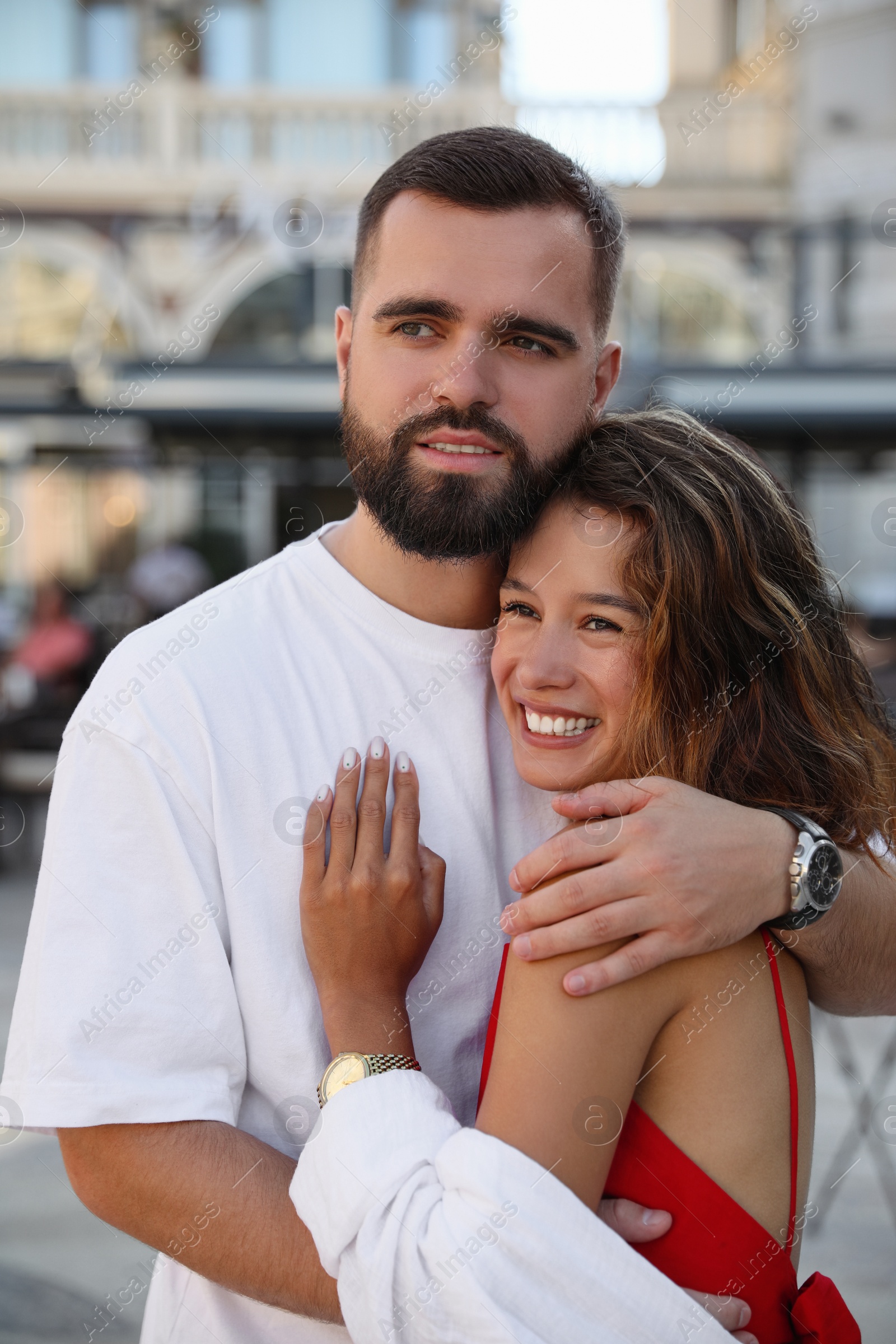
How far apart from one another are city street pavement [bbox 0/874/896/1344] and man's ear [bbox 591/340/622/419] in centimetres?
236

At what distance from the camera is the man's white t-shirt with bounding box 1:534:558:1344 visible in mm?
1244

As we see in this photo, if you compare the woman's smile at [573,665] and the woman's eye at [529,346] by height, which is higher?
the woman's eye at [529,346]

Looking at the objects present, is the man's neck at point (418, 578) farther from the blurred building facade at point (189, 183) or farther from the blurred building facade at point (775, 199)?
the blurred building facade at point (189, 183)

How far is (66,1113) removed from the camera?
1211mm

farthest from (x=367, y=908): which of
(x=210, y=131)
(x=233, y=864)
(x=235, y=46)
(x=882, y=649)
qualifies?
(x=235, y=46)

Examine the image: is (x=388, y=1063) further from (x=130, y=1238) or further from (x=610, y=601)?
(x=130, y=1238)

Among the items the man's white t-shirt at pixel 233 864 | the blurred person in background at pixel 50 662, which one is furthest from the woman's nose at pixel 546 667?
the blurred person in background at pixel 50 662

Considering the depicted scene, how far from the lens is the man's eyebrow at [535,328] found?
149cm

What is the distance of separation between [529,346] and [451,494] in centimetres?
24

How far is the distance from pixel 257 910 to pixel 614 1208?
→ 1.66 feet

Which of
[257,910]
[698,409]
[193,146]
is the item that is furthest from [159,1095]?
[193,146]

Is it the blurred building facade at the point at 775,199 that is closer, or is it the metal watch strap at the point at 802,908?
the metal watch strap at the point at 802,908

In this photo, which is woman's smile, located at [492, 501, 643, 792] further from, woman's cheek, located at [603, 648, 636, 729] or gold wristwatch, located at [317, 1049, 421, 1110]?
gold wristwatch, located at [317, 1049, 421, 1110]

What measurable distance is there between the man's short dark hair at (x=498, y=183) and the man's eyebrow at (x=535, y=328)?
0.10 m
